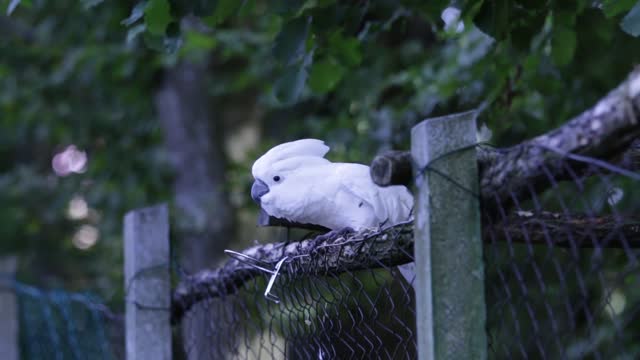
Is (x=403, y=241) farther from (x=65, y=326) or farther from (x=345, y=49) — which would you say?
(x=65, y=326)

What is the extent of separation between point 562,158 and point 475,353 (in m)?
0.34

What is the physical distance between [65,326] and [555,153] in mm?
3283

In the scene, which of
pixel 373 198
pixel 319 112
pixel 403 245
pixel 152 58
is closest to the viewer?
pixel 403 245

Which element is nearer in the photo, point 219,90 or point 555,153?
point 555,153

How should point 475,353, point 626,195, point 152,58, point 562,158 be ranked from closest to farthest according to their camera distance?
1. point 562,158
2. point 475,353
3. point 626,195
4. point 152,58

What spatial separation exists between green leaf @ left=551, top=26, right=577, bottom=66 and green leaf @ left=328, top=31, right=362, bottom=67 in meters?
0.67

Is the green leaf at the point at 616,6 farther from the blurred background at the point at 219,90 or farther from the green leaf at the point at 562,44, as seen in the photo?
the green leaf at the point at 562,44

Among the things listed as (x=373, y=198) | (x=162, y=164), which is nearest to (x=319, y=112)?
(x=162, y=164)

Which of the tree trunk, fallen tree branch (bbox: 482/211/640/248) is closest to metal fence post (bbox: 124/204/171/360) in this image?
fallen tree branch (bbox: 482/211/640/248)

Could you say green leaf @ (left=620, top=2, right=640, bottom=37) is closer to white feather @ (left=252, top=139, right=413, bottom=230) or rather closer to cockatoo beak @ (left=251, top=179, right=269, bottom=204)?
A: white feather @ (left=252, top=139, right=413, bottom=230)

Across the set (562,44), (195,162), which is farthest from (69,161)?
(562,44)

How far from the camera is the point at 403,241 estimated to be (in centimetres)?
172

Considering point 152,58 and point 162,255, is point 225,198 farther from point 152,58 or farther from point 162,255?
Result: point 162,255

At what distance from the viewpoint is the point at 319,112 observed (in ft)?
17.2
